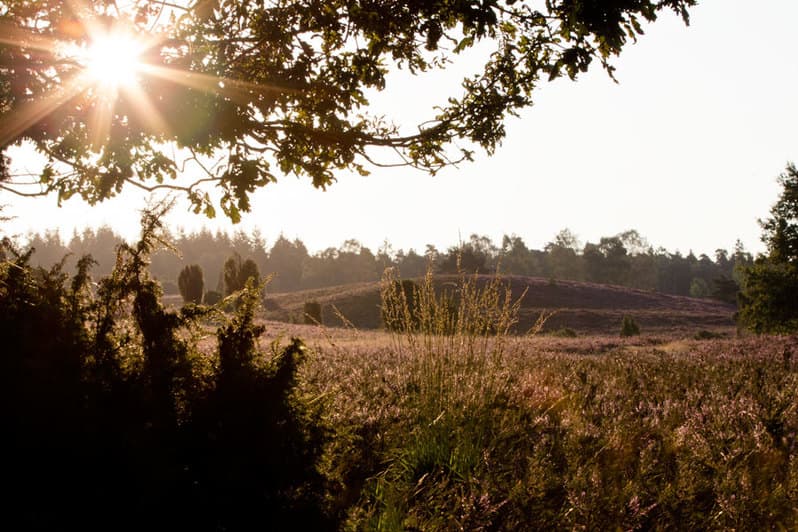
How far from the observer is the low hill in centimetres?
4238

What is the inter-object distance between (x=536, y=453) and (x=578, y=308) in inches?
1878

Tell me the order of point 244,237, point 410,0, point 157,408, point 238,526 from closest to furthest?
point 238,526, point 157,408, point 410,0, point 244,237

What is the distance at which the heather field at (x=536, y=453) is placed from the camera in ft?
8.94

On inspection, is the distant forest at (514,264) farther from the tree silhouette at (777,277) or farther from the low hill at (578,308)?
the tree silhouette at (777,277)

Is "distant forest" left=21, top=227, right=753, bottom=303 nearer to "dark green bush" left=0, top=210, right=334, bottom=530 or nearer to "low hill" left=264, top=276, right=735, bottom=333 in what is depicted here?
"low hill" left=264, top=276, right=735, bottom=333

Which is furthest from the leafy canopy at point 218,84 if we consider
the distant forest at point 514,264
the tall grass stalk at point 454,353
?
the distant forest at point 514,264

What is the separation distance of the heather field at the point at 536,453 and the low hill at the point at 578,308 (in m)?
33.1

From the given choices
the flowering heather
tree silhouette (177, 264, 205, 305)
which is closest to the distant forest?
tree silhouette (177, 264, 205, 305)

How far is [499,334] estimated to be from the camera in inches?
165

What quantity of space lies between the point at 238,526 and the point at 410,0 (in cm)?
379

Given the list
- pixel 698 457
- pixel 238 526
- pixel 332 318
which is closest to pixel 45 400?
pixel 238 526

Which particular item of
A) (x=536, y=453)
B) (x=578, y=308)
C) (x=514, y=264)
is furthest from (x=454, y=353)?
(x=514, y=264)

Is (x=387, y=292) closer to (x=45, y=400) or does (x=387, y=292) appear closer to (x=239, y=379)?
(x=239, y=379)

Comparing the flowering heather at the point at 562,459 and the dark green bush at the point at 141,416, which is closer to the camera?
the dark green bush at the point at 141,416
